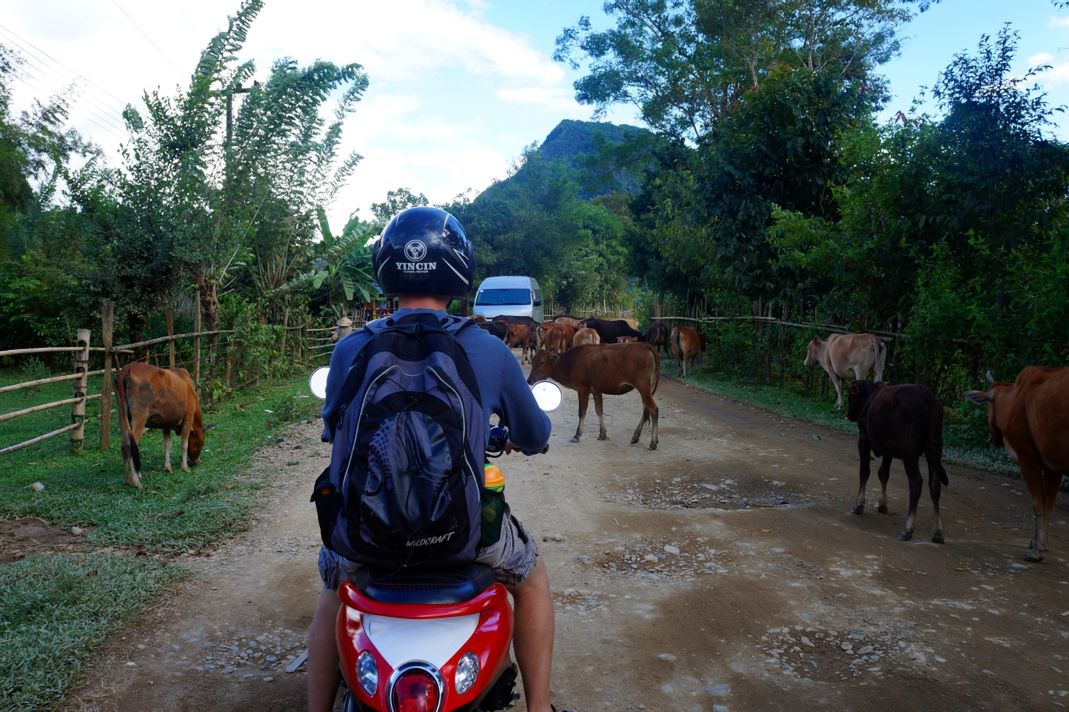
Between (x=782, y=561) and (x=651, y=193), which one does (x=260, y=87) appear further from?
(x=651, y=193)

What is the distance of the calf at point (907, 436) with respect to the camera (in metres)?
5.97

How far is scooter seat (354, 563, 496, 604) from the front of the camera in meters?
2.04

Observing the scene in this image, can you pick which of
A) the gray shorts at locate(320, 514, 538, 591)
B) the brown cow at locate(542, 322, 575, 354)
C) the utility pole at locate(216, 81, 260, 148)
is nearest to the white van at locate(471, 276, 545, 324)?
the brown cow at locate(542, 322, 575, 354)

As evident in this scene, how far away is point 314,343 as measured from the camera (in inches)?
814

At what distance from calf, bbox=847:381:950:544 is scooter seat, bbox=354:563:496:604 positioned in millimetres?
4798

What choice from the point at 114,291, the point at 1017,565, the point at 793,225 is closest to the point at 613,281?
the point at 793,225

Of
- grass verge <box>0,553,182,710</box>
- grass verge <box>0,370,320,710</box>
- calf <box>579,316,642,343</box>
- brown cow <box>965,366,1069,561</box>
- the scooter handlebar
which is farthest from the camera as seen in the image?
calf <box>579,316,642,343</box>

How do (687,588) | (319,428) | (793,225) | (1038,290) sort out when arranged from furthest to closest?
(793,225) < (319,428) < (1038,290) < (687,588)

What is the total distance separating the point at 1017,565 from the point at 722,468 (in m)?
3.27

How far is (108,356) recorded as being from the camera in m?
9.07

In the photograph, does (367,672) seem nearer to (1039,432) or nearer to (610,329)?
(1039,432)

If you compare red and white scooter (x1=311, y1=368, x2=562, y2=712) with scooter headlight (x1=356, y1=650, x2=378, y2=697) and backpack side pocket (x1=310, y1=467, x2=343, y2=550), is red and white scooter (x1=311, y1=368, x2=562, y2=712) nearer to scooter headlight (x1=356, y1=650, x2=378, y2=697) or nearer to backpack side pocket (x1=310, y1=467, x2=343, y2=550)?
scooter headlight (x1=356, y1=650, x2=378, y2=697)

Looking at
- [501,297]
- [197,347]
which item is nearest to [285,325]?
[197,347]

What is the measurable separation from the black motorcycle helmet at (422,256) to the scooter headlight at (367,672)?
1078mm
